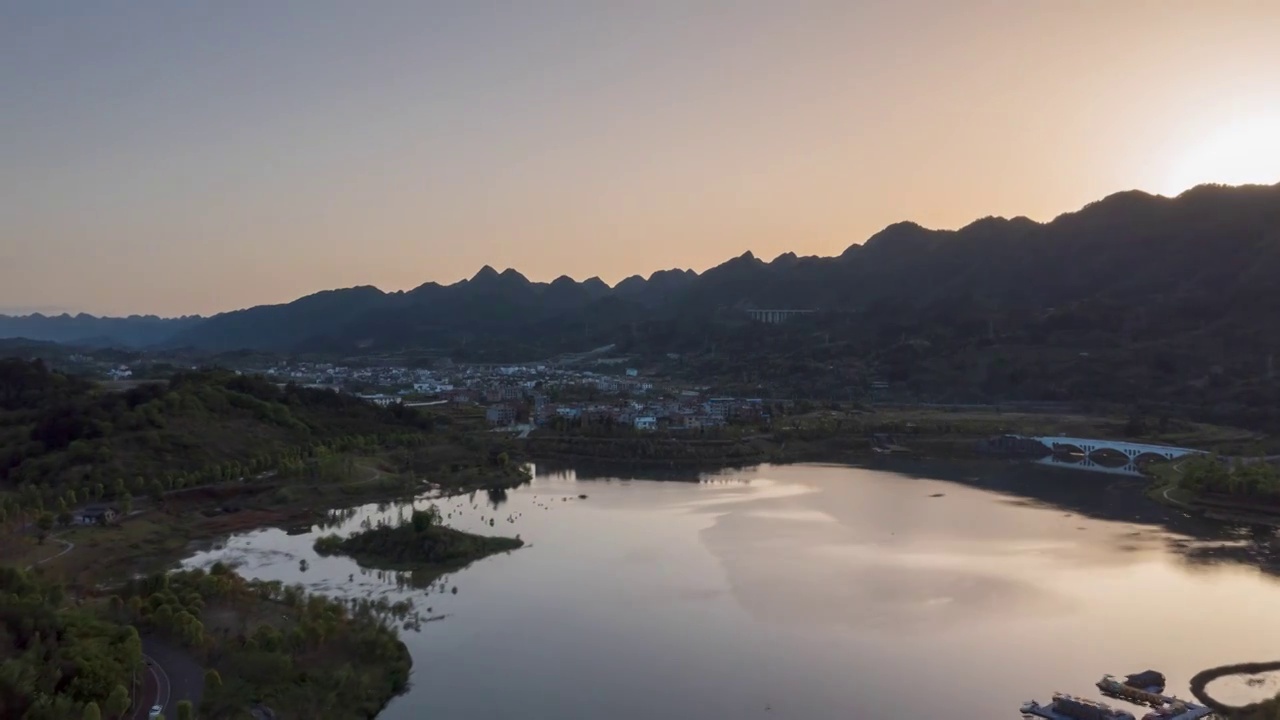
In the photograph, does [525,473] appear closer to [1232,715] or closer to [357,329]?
[1232,715]

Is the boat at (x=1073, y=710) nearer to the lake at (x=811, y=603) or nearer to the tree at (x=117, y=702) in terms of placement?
the lake at (x=811, y=603)

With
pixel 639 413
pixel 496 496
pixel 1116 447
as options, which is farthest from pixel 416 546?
pixel 1116 447

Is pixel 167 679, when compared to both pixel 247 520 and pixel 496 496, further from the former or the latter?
pixel 496 496

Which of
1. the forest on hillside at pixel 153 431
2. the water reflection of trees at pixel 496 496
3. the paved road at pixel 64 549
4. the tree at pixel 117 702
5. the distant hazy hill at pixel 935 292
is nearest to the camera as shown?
the tree at pixel 117 702

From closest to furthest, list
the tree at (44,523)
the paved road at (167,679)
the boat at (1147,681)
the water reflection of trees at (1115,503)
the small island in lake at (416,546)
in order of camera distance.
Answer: the paved road at (167,679), the boat at (1147,681), the tree at (44,523), the small island in lake at (416,546), the water reflection of trees at (1115,503)

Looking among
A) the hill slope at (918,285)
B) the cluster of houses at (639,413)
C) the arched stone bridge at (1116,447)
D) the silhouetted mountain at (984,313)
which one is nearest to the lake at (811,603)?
the arched stone bridge at (1116,447)

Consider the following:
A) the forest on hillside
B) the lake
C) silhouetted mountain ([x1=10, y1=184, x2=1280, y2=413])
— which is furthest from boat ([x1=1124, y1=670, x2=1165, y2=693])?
silhouetted mountain ([x1=10, y1=184, x2=1280, y2=413])
